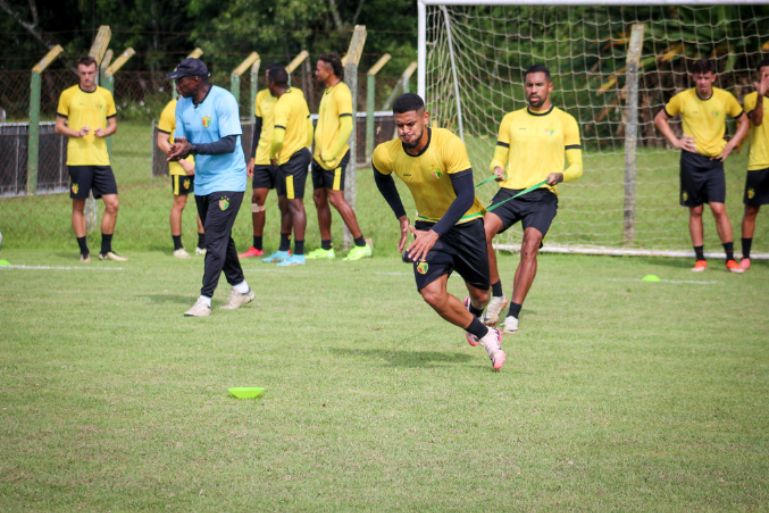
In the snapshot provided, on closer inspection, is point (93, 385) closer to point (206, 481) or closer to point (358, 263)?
point (206, 481)

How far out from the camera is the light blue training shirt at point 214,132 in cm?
966

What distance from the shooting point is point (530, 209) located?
9.58 meters

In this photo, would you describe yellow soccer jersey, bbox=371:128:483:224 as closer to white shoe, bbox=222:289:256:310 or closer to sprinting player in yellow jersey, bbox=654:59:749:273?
white shoe, bbox=222:289:256:310

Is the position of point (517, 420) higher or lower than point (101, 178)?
lower

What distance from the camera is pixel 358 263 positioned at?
13562 mm

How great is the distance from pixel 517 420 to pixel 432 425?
20.0 inches

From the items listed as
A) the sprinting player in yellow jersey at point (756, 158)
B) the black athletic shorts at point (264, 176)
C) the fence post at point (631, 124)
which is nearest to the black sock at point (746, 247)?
the sprinting player in yellow jersey at point (756, 158)

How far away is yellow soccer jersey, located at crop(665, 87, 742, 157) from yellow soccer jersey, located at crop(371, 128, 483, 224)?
585cm

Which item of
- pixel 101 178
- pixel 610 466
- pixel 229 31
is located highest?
pixel 229 31

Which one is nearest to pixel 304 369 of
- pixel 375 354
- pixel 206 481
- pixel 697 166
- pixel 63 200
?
pixel 375 354

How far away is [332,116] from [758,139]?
4.99 meters

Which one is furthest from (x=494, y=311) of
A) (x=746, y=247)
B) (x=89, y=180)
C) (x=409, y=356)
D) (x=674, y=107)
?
(x=89, y=180)

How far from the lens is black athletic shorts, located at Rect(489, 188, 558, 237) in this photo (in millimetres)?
9547

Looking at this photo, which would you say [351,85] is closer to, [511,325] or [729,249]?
[729,249]
